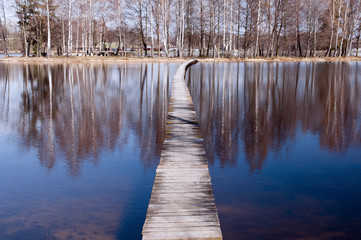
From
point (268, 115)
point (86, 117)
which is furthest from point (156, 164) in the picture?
point (268, 115)

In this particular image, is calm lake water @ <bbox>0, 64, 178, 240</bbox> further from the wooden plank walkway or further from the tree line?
the tree line

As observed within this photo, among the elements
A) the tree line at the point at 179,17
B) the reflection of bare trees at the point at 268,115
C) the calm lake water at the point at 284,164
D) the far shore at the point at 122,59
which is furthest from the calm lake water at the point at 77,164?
the tree line at the point at 179,17

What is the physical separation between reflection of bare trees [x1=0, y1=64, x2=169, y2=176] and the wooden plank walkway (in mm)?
1238

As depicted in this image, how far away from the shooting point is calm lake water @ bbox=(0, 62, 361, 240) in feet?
17.7

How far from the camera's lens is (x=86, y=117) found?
40.8 ft

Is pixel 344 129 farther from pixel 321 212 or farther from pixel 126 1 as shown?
pixel 126 1

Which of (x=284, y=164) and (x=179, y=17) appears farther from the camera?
(x=179, y=17)

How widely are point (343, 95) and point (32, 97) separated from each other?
622 inches

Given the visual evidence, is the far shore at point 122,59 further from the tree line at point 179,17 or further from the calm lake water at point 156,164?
the calm lake water at point 156,164

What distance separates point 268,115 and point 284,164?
5180 millimetres

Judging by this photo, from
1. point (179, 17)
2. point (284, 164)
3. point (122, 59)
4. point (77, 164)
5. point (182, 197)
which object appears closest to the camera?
point (182, 197)

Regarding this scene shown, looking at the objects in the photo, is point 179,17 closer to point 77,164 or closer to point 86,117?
point 86,117

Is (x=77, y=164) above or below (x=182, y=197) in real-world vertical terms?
below

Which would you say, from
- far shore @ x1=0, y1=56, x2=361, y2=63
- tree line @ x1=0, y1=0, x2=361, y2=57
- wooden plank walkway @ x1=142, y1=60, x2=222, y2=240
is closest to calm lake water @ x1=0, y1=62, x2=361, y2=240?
wooden plank walkway @ x1=142, y1=60, x2=222, y2=240
